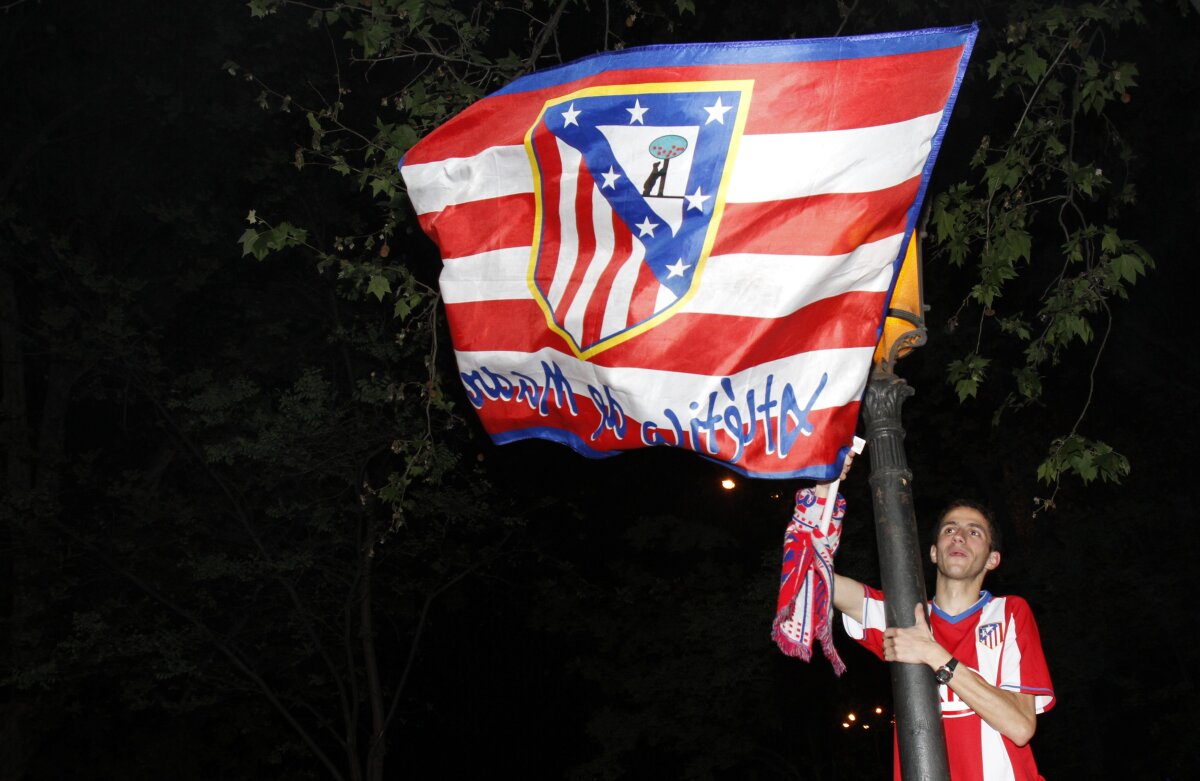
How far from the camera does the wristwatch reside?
3.67 meters

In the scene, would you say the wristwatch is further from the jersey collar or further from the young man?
the jersey collar

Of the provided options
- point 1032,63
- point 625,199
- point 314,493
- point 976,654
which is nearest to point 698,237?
point 625,199

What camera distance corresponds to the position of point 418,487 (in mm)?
18172

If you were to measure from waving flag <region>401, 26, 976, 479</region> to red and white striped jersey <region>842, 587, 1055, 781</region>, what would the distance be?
1.01 meters

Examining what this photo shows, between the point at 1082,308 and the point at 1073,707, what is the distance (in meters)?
16.3

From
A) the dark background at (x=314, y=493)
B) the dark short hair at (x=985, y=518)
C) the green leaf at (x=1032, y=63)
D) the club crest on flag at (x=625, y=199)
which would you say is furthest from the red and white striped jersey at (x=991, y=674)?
the dark background at (x=314, y=493)

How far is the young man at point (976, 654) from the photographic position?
3.71 metres

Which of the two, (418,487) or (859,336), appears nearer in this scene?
(859,336)

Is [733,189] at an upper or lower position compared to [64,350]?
lower

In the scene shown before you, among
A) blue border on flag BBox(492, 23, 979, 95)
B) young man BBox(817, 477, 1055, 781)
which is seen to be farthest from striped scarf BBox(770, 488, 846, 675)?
blue border on flag BBox(492, 23, 979, 95)

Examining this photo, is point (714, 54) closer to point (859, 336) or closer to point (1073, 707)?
point (859, 336)

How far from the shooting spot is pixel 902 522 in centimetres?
379

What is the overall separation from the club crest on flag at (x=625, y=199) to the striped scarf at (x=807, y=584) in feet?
3.15

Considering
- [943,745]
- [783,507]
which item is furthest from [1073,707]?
[943,745]
